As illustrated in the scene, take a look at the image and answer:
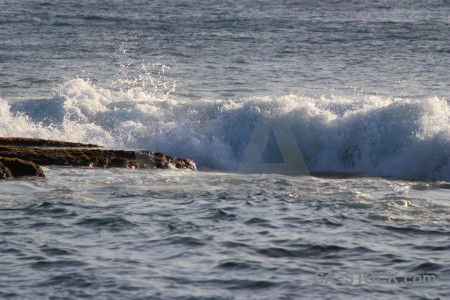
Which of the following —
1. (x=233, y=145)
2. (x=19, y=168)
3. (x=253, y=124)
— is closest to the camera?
(x=19, y=168)

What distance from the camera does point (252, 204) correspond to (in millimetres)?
10578

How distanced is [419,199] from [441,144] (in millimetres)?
4776

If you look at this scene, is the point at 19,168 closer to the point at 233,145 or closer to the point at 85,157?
the point at 85,157

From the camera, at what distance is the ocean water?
786cm

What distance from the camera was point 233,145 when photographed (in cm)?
1719

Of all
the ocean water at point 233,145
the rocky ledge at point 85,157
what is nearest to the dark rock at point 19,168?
the rocky ledge at point 85,157

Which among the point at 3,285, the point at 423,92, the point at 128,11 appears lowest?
the point at 3,285

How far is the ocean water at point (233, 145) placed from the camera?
786cm

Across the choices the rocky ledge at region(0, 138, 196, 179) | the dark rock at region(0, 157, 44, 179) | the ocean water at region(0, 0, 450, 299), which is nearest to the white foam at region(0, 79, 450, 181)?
the ocean water at region(0, 0, 450, 299)

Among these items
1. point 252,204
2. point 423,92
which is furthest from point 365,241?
point 423,92

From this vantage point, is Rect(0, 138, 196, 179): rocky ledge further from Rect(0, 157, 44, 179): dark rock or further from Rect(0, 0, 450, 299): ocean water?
Rect(0, 0, 450, 299): ocean water

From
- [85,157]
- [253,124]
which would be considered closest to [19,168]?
[85,157]

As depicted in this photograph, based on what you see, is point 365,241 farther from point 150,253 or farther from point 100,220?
point 100,220

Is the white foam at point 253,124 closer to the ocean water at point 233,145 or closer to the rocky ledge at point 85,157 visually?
the ocean water at point 233,145
